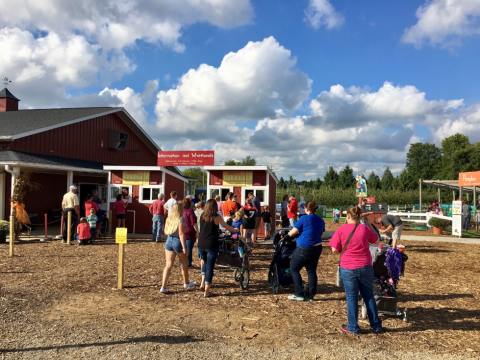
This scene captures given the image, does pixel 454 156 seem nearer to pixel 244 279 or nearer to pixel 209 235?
pixel 244 279

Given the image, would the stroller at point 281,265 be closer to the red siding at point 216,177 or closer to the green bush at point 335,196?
the red siding at point 216,177

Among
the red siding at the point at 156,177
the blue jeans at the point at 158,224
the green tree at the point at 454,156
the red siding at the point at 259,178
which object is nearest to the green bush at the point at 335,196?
the green tree at the point at 454,156

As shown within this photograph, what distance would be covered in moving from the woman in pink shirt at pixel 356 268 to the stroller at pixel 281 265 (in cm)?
201

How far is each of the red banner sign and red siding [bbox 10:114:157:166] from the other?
614 cm

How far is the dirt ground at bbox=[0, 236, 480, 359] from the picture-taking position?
432 centimetres

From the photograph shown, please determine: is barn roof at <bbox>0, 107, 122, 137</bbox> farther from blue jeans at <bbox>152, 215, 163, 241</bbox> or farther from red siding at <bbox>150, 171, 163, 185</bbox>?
blue jeans at <bbox>152, 215, 163, 241</bbox>

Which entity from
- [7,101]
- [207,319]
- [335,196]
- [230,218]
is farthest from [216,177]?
[335,196]

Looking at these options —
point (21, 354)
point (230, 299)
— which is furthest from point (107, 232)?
point (21, 354)

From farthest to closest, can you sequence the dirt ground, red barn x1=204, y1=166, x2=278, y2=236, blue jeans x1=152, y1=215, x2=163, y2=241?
red barn x1=204, y1=166, x2=278, y2=236, blue jeans x1=152, y1=215, x2=163, y2=241, the dirt ground

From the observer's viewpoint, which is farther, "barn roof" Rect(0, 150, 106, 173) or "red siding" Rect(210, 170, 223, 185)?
"red siding" Rect(210, 170, 223, 185)

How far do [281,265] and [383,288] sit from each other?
1929 millimetres

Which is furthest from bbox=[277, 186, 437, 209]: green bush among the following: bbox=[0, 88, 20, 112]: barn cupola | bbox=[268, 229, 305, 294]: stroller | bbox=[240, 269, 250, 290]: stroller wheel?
bbox=[268, 229, 305, 294]: stroller

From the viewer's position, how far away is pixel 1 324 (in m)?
5.05

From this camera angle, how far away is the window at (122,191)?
15688 millimetres
